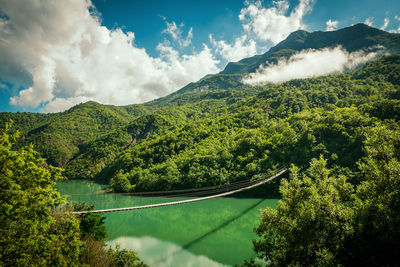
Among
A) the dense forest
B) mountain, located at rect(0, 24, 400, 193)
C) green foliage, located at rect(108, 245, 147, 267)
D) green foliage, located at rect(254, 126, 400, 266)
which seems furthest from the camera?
mountain, located at rect(0, 24, 400, 193)

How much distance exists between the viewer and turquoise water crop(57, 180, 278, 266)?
11648 mm

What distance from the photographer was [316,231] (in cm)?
507

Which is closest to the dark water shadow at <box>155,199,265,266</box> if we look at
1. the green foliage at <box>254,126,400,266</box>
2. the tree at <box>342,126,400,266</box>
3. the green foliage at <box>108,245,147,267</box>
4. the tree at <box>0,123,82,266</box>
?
the green foliage at <box>108,245,147,267</box>

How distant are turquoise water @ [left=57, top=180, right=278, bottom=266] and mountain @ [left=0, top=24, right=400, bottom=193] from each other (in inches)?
371

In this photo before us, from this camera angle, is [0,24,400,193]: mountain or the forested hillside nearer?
the forested hillside

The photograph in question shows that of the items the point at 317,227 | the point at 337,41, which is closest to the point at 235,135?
the point at 317,227

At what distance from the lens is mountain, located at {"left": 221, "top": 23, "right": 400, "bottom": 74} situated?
361ft

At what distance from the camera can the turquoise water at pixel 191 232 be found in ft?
38.2

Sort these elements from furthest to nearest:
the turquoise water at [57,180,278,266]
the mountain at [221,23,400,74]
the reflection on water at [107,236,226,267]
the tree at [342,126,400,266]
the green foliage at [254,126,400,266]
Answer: the mountain at [221,23,400,74], the turquoise water at [57,180,278,266], the reflection on water at [107,236,226,267], the green foliage at [254,126,400,266], the tree at [342,126,400,266]

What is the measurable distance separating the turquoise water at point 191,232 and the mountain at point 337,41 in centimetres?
12925

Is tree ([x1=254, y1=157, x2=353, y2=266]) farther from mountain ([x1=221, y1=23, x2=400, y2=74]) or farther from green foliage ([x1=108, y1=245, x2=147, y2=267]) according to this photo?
mountain ([x1=221, y1=23, x2=400, y2=74])

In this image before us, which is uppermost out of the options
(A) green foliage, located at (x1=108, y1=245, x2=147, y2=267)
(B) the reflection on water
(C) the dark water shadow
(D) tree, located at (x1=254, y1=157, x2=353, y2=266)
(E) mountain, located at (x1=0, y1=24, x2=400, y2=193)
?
(E) mountain, located at (x1=0, y1=24, x2=400, y2=193)

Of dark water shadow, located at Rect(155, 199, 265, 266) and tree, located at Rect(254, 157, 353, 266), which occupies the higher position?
tree, located at Rect(254, 157, 353, 266)

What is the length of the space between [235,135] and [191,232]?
97.5ft
